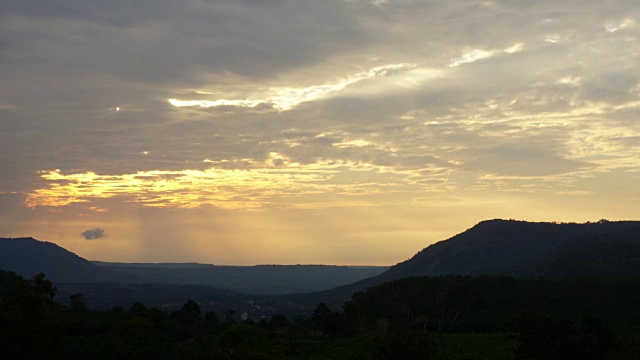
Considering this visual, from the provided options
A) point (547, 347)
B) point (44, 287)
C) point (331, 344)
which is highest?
point (44, 287)

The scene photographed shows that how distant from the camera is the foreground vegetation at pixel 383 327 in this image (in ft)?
137

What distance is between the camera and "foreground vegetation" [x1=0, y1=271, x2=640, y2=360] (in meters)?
41.7

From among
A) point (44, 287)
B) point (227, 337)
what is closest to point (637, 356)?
point (44, 287)

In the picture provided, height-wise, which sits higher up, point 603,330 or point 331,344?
point 603,330

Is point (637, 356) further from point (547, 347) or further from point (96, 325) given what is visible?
point (96, 325)

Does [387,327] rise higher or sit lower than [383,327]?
higher

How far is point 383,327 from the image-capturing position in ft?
419

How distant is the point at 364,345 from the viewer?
95562 mm

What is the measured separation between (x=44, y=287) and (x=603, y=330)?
1560 inches

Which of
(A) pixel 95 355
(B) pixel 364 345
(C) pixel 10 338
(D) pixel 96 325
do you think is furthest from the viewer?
(D) pixel 96 325

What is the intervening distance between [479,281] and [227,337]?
10403cm

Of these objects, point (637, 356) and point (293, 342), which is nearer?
point (637, 356)

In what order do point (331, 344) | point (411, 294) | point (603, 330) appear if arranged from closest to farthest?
point (603, 330) → point (331, 344) → point (411, 294)

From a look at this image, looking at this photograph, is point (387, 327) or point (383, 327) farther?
point (383, 327)
